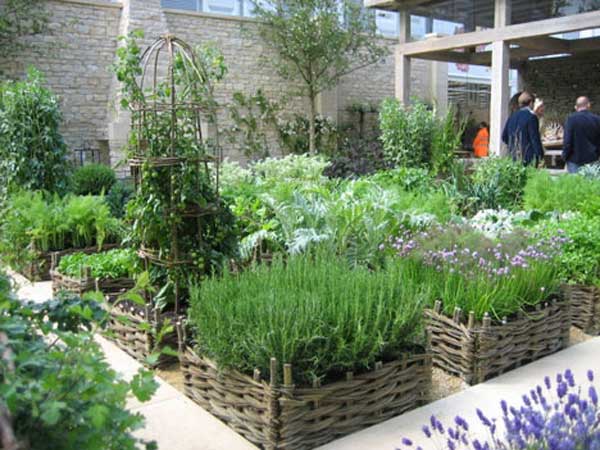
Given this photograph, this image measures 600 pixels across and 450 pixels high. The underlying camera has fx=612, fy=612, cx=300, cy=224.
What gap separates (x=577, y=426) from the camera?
1.69m

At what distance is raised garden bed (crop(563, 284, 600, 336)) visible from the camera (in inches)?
162

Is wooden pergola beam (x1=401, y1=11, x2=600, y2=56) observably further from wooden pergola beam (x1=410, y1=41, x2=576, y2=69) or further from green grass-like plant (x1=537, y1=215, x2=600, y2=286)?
green grass-like plant (x1=537, y1=215, x2=600, y2=286)

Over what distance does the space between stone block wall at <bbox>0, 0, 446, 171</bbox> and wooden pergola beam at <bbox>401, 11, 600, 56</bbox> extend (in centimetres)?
408

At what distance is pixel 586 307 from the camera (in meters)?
4.14

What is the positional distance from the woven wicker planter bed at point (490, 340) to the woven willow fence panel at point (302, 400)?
0.34 meters

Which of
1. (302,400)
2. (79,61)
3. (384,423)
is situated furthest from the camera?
(79,61)

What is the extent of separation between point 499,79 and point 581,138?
290cm

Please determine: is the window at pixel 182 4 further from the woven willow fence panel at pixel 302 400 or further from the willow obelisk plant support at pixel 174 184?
the woven willow fence panel at pixel 302 400

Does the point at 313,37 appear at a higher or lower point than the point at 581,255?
higher

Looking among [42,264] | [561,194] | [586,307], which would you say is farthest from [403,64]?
[586,307]

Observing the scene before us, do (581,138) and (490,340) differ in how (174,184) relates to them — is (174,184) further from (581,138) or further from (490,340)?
(581,138)

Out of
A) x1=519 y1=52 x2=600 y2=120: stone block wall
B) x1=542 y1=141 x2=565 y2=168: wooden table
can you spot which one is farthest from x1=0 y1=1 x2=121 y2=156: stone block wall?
x1=519 y1=52 x2=600 y2=120: stone block wall

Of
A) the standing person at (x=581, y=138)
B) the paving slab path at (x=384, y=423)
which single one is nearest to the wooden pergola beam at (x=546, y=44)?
the standing person at (x=581, y=138)

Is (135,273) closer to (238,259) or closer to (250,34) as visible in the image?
(238,259)
